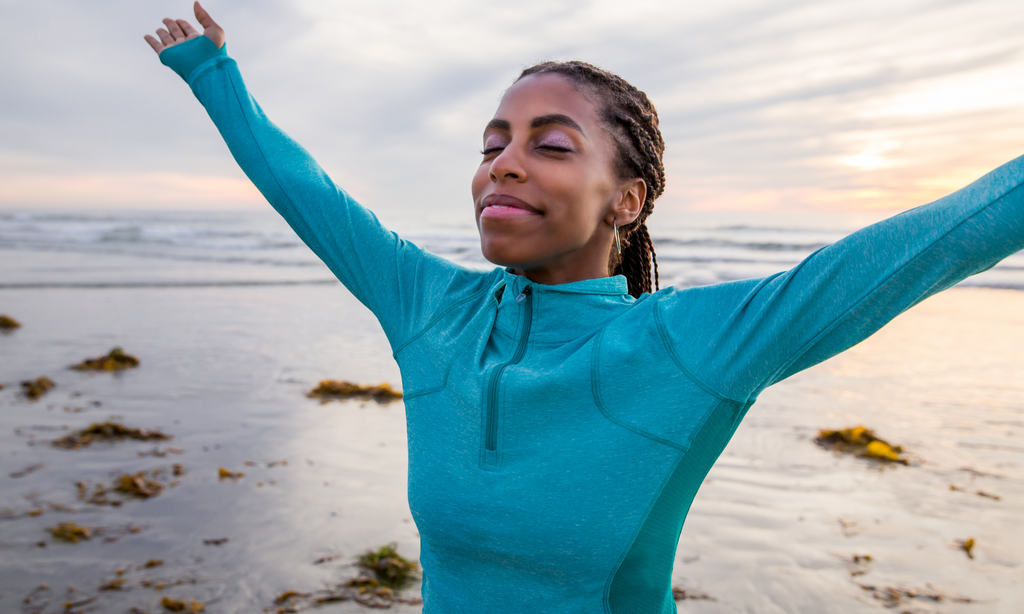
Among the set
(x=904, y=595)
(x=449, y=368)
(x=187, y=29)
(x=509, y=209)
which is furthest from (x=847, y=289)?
(x=904, y=595)

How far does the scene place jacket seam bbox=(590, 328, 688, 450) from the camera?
127cm

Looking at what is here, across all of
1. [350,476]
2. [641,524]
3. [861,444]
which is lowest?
[350,476]

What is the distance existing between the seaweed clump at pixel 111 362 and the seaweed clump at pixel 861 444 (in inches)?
285

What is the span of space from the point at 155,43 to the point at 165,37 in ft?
0.14

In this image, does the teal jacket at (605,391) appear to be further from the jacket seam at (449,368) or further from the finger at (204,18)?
the finger at (204,18)

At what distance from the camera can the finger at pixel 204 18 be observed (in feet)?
6.26

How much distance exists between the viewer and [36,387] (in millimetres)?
→ 6312

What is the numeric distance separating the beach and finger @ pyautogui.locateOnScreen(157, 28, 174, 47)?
8.68 ft

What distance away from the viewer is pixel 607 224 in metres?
1.61

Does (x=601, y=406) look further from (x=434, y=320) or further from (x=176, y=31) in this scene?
(x=176, y=31)

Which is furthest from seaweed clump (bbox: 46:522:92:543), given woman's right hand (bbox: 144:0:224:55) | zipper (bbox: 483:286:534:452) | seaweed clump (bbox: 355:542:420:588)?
zipper (bbox: 483:286:534:452)

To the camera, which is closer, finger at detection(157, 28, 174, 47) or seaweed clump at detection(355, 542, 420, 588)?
finger at detection(157, 28, 174, 47)

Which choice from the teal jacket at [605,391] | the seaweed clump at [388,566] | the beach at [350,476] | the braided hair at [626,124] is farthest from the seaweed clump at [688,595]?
the braided hair at [626,124]

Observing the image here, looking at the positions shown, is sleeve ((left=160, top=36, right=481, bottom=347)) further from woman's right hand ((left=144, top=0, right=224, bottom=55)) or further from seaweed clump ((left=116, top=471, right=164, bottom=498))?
seaweed clump ((left=116, top=471, right=164, bottom=498))
